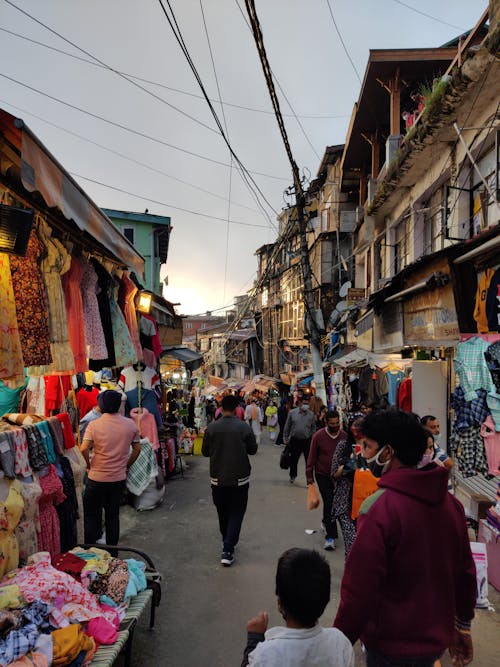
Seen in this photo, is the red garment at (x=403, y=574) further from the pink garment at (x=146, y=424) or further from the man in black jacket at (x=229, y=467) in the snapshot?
the pink garment at (x=146, y=424)

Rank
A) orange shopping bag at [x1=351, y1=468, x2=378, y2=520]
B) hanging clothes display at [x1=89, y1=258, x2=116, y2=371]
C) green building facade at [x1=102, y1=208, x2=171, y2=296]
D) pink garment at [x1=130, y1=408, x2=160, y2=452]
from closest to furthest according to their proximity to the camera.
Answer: orange shopping bag at [x1=351, y1=468, x2=378, y2=520] < hanging clothes display at [x1=89, y1=258, x2=116, y2=371] < pink garment at [x1=130, y1=408, x2=160, y2=452] < green building facade at [x1=102, y1=208, x2=171, y2=296]

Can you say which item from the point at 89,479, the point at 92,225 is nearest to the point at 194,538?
the point at 89,479

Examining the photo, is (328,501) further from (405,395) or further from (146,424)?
(146,424)

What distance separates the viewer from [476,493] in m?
6.88

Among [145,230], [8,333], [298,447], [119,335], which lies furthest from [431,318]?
[145,230]

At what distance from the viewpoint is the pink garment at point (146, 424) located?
26.7 ft

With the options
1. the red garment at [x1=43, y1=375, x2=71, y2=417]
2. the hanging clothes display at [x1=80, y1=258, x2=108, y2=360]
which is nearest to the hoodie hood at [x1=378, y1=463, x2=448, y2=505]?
the hanging clothes display at [x1=80, y1=258, x2=108, y2=360]

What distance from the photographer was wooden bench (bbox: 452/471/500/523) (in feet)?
20.5

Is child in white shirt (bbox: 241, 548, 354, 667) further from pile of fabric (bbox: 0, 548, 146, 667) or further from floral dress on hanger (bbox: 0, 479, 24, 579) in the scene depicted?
floral dress on hanger (bbox: 0, 479, 24, 579)

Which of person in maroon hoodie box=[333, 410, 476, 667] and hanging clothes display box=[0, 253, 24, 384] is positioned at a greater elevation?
hanging clothes display box=[0, 253, 24, 384]

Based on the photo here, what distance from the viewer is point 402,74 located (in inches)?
447

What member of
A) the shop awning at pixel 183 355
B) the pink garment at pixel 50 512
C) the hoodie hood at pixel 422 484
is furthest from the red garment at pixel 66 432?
the shop awning at pixel 183 355

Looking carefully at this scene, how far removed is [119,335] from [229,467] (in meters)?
2.11

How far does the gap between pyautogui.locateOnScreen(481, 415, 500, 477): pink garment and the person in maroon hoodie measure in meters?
2.42
